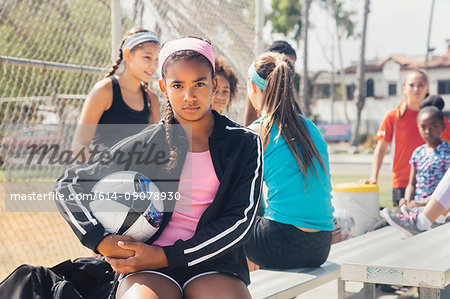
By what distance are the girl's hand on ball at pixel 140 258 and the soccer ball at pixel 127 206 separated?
0.10 m

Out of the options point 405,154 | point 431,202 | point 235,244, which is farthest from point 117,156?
point 405,154

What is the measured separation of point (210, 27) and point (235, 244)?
4900mm

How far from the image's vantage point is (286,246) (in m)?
3.41

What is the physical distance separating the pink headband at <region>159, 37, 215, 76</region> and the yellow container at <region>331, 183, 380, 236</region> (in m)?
3.46

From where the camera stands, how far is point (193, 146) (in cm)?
256

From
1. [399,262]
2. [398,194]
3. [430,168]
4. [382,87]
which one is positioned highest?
[430,168]

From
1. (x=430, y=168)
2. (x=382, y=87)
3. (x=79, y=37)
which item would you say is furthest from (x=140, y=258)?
(x=382, y=87)

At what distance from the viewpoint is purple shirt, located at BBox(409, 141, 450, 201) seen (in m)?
5.52

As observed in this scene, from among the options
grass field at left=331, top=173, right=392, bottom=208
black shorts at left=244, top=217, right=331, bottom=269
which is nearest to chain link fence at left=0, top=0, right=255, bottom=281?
black shorts at left=244, top=217, right=331, bottom=269

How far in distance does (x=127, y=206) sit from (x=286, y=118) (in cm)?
147

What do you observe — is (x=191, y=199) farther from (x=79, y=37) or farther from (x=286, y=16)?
(x=286, y=16)

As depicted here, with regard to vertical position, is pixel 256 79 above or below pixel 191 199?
above

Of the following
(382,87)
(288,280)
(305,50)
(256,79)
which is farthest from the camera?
(382,87)

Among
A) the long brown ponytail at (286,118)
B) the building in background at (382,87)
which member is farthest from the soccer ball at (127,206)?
Answer: the building in background at (382,87)
